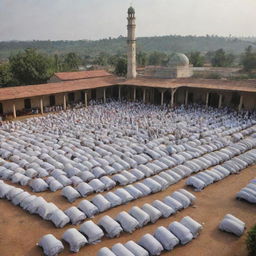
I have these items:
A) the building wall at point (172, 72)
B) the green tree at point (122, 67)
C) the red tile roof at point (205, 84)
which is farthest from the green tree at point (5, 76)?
the green tree at point (122, 67)

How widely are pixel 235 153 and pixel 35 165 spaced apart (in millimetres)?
11618

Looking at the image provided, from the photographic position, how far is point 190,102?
3300cm

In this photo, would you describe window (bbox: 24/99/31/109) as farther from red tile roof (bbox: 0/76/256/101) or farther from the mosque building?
red tile roof (bbox: 0/76/256/101)

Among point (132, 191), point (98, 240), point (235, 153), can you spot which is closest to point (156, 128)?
point (235, 153)

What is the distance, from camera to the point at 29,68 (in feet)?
131

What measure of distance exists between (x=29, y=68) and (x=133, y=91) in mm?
15857

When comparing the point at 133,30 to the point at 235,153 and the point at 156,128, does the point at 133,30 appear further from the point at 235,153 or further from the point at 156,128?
the point at 235,153

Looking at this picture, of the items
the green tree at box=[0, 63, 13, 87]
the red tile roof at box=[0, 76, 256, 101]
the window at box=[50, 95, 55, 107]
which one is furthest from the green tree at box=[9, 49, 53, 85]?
the window at box=[50, 95, 55, 107]

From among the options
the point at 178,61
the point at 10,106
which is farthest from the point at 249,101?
the point at 10,106

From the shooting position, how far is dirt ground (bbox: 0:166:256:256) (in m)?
9.27

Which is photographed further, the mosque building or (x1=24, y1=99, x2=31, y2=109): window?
(x1=24, y1=99, x2=31, y2=109): window

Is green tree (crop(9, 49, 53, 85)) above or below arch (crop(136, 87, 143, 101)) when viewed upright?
above

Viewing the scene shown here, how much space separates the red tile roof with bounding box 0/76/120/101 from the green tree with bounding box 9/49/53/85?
1119cm

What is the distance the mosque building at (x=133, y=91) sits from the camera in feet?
89.9
